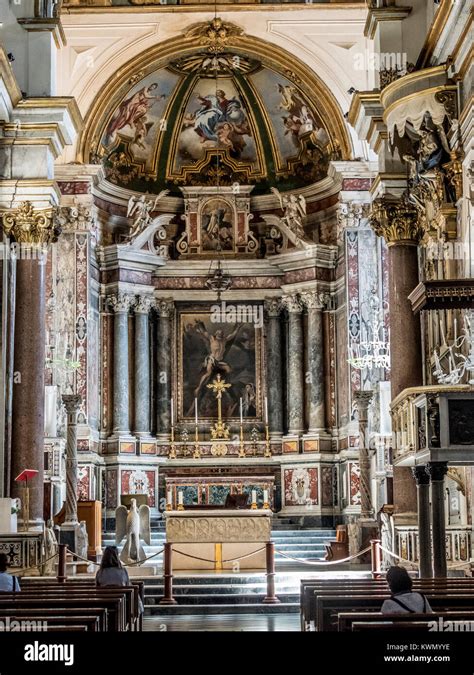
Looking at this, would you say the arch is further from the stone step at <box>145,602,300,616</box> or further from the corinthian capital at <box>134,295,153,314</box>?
the stone step at <box>145,602,300,616</box>

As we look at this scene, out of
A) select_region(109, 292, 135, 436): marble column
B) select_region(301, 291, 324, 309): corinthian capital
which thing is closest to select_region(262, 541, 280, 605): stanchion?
select_region(109, 292, 135, 436): marble column

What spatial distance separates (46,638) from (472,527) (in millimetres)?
11393

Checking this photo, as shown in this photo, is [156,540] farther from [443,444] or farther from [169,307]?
[443,444]

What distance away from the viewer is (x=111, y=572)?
11.6m

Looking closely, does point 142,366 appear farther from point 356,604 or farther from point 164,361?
point 356,604

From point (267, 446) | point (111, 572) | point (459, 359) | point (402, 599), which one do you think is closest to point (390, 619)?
point (402, 599)

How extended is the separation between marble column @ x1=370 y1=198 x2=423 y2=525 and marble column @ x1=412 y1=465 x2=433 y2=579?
485 cm

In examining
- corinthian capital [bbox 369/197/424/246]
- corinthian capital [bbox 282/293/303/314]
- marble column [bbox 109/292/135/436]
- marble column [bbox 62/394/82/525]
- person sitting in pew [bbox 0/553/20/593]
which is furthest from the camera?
corinthian capital [bbox 282/293/303/314]

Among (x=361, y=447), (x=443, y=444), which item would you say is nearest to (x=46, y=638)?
(x=443, y=444)

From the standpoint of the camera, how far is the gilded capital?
790 inches

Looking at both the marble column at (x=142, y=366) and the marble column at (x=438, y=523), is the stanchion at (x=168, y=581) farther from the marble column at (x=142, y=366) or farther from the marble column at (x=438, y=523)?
the marble column at (x=142, y=366)

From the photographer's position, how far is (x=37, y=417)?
20.0m

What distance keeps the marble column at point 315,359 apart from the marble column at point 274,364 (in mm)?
965

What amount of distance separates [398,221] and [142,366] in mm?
10228
